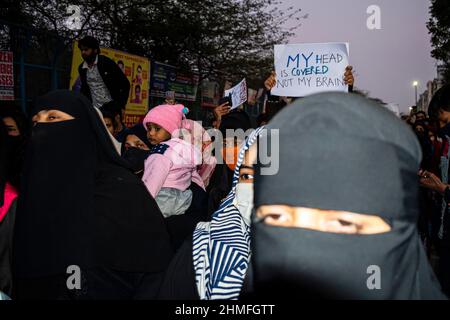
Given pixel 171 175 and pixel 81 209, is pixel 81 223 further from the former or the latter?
pixel 171 175

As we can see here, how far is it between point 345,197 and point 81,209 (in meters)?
1.28

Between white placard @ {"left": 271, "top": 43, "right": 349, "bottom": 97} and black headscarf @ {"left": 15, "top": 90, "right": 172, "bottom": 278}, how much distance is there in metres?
2.24

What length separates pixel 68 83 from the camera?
807 cm

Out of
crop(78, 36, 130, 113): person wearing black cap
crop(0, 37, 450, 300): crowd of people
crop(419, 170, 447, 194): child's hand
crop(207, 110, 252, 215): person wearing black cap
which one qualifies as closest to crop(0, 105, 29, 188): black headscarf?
crop(0, 37, 450, 300): crowd of people

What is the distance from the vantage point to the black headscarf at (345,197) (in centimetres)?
131

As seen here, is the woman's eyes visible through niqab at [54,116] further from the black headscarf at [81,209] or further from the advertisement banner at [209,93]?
the advertisement banner at [209,93]

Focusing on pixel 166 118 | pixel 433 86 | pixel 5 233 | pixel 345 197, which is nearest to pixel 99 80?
pixel 166 118

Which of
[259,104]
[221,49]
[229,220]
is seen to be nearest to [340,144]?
[229,220]

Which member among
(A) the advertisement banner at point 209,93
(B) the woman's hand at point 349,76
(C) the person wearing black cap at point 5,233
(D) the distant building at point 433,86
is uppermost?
(D) the distant building at point 433,86

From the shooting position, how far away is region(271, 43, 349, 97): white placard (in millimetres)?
3936

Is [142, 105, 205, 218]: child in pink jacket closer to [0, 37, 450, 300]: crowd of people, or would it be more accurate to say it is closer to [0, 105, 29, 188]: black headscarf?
[0, 37, 450, 300]: crowd of people

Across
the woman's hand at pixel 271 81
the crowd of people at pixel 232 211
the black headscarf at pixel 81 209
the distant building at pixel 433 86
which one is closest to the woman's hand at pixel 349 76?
the crowd of people at pixel 232 211

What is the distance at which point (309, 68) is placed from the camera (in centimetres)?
403

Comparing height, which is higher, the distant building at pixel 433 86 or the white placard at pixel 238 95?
the distant building at pixel 433 86
